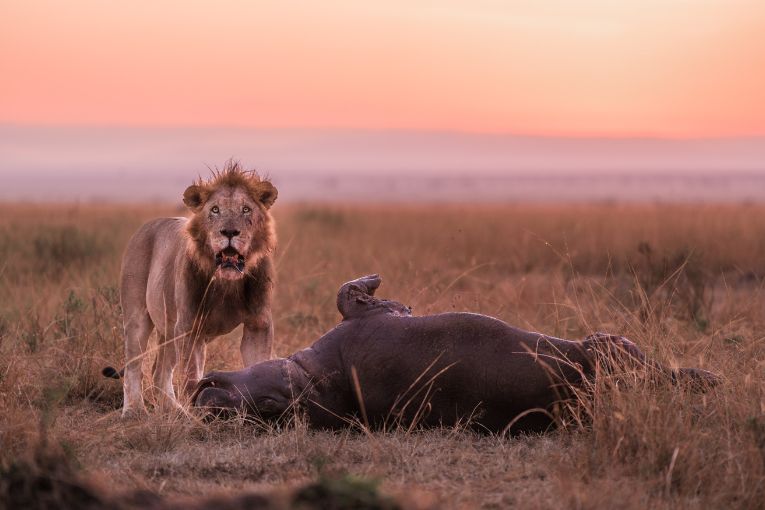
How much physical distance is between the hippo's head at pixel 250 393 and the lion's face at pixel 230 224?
68 centimetres

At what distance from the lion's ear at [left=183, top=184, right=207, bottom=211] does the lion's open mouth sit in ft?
1.43

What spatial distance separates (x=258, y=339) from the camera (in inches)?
277

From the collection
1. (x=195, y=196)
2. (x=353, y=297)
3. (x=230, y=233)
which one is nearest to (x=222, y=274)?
(x=230, y=233)

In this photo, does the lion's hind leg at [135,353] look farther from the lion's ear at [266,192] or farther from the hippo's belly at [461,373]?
the hippo's belly at [461,373]

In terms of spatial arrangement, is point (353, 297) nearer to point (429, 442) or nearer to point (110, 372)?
point (429, 442)

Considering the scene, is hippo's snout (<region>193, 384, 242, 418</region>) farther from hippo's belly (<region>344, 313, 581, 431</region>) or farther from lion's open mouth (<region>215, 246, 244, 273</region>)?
lion's open mouth (<region>215, 246, 244, 273</region>)

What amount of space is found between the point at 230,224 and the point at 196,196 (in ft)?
1.41

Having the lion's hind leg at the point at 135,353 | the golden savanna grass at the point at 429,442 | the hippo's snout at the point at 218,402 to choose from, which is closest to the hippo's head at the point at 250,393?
the hippo's snout at the point at 218,402

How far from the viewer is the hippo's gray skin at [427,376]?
239 inches

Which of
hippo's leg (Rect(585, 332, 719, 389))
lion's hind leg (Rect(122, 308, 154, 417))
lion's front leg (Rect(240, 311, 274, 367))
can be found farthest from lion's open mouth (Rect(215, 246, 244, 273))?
hippo's leg (Rect(585, 332, 719, 389))

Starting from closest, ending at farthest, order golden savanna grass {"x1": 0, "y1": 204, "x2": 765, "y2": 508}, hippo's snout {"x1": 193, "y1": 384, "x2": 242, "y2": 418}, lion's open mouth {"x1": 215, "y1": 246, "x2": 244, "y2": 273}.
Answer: golden savanna grass {"x1": 0, "y1": 204, "x2": 765, "y2": 508} < hippo's snout {"x1": 193, "y1": 384, "x2": 242, "y2": 418} < lion's open mouth {"x1": 215, "y1": 246, "x2": 244, "y2": 273}

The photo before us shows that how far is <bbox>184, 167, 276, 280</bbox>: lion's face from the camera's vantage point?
6816 mm

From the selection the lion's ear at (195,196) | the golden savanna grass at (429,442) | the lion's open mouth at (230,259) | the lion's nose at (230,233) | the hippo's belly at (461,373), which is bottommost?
the golden savanna grass at (429,442)

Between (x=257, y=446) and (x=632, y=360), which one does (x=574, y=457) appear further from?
(x=257, y=446)
